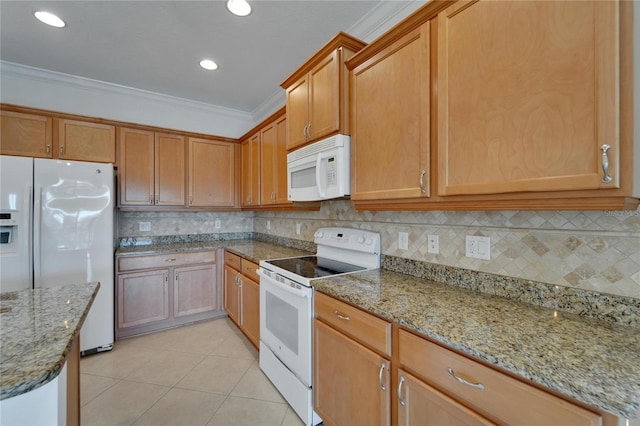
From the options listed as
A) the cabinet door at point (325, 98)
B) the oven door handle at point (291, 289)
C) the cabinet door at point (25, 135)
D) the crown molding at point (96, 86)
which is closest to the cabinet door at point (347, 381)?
the oven door handle at point (291, 289)

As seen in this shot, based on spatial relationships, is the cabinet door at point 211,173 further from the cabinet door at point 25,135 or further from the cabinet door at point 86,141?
the cabinet door at point 25,135

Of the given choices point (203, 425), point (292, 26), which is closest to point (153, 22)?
point (292, 26)

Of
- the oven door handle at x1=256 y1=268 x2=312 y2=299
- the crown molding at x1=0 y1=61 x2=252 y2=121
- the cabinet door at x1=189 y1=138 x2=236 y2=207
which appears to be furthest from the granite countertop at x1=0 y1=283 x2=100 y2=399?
the crown molding at x1=0 y1=61 x2=252 y2=121

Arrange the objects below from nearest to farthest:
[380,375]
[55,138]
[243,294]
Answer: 1. [380,375]
2. [55,138]
3. [243,294]

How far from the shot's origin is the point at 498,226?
133cm

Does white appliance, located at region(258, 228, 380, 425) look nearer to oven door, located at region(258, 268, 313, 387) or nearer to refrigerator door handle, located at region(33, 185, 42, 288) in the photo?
oven door, located at region(258, 268, 313, 387)

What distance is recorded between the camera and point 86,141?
8.99 feet

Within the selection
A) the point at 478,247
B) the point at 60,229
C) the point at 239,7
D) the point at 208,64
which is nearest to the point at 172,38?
the point at 208,64

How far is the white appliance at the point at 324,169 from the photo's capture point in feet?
5.80

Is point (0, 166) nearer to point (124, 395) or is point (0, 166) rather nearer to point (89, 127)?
point (89, 127)

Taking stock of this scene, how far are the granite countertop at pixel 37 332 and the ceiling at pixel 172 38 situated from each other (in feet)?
6.38

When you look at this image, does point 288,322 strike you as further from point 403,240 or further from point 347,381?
point 403,240

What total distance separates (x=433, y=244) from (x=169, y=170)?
2981 millimetres

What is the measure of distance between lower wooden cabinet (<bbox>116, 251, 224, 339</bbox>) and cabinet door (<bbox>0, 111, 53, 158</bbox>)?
123 cm
